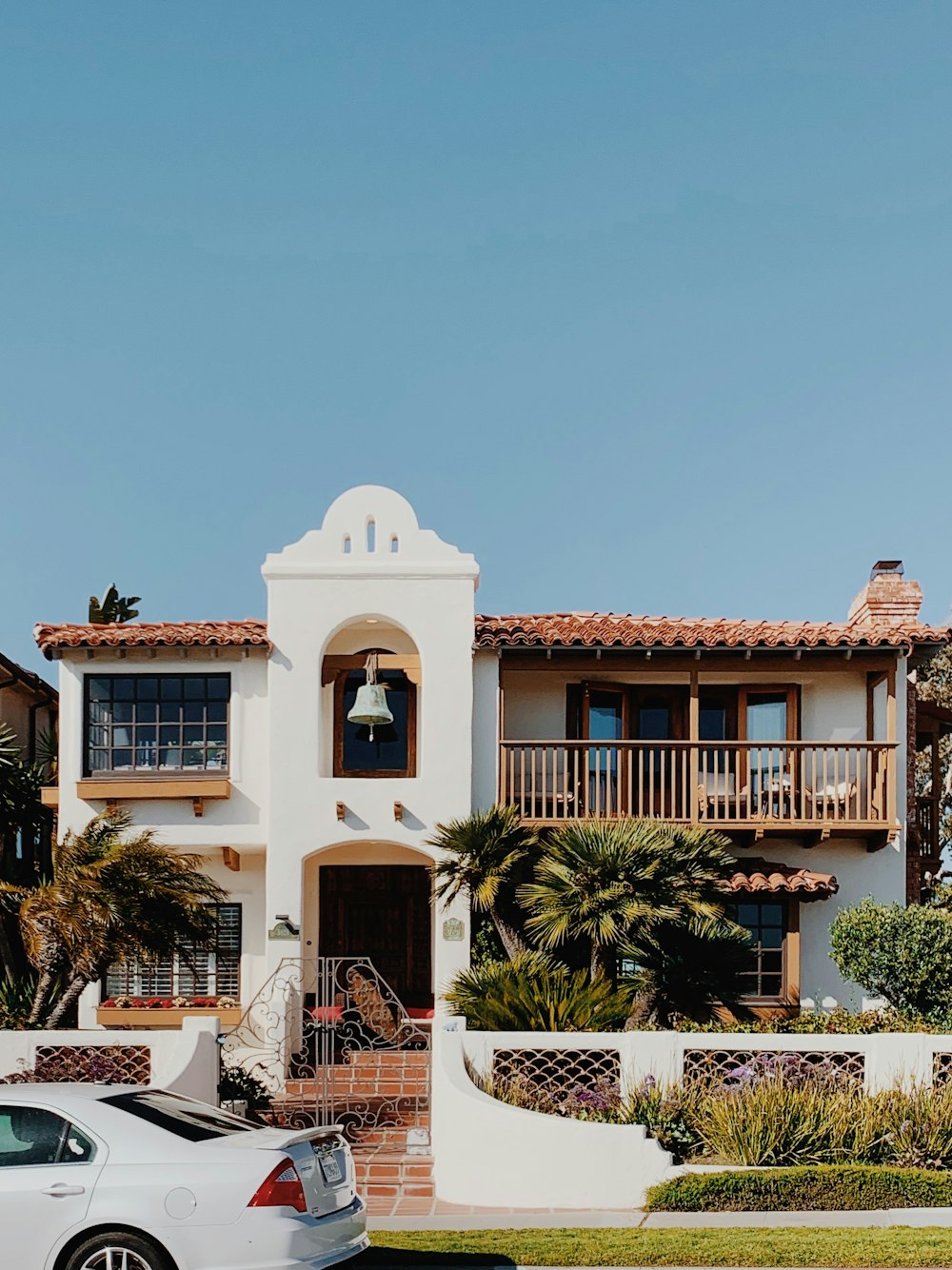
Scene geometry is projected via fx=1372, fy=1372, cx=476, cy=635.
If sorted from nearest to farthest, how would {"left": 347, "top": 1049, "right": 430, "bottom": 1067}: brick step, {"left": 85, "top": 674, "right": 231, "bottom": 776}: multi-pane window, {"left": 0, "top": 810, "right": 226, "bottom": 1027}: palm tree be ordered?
{"left": 0, "top": 810, "right": 226, "bottom": 1027}: palm tree → {"left": 347, "top": 1049, "right": 430, "bottom": 1067}: brick step → {"left": 85, "top": 674, "right": 231, "bottom": 776}: multi-pane window

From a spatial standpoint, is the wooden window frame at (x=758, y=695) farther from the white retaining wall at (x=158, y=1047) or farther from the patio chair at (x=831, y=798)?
the white retaining wall at (x=158, y=1047)

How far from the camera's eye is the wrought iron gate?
15.5 metres

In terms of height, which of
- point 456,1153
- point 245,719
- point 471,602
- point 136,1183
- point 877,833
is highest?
point 471,602

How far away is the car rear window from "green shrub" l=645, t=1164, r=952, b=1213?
435 centimetres

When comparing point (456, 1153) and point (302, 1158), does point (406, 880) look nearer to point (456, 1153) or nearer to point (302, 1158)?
point (456, 1153)

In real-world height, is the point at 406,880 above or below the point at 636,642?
below

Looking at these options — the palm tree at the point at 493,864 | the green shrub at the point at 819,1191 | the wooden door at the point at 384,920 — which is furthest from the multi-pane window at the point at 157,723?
the green shrub at the point at 819,1191

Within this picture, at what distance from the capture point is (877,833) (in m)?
18.6

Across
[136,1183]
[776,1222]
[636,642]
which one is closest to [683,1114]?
[776,1222]

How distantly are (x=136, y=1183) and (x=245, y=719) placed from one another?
1166 centimetres

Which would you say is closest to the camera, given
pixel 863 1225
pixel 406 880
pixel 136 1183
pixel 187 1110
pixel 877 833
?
pixel 136 1183

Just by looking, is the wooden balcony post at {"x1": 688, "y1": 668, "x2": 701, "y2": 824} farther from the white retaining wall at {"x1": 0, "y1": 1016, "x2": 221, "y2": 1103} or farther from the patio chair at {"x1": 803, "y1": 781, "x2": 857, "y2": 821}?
the white retaining wall at {"x1": 0, "y1": 1016, "x2": 221, "y2": 1103}

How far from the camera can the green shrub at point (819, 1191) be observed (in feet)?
36.8

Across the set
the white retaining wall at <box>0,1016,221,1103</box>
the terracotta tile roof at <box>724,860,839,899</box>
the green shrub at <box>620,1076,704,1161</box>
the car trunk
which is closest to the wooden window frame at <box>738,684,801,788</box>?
the terracotta tile roof at <box>724,860,839,899</box>
